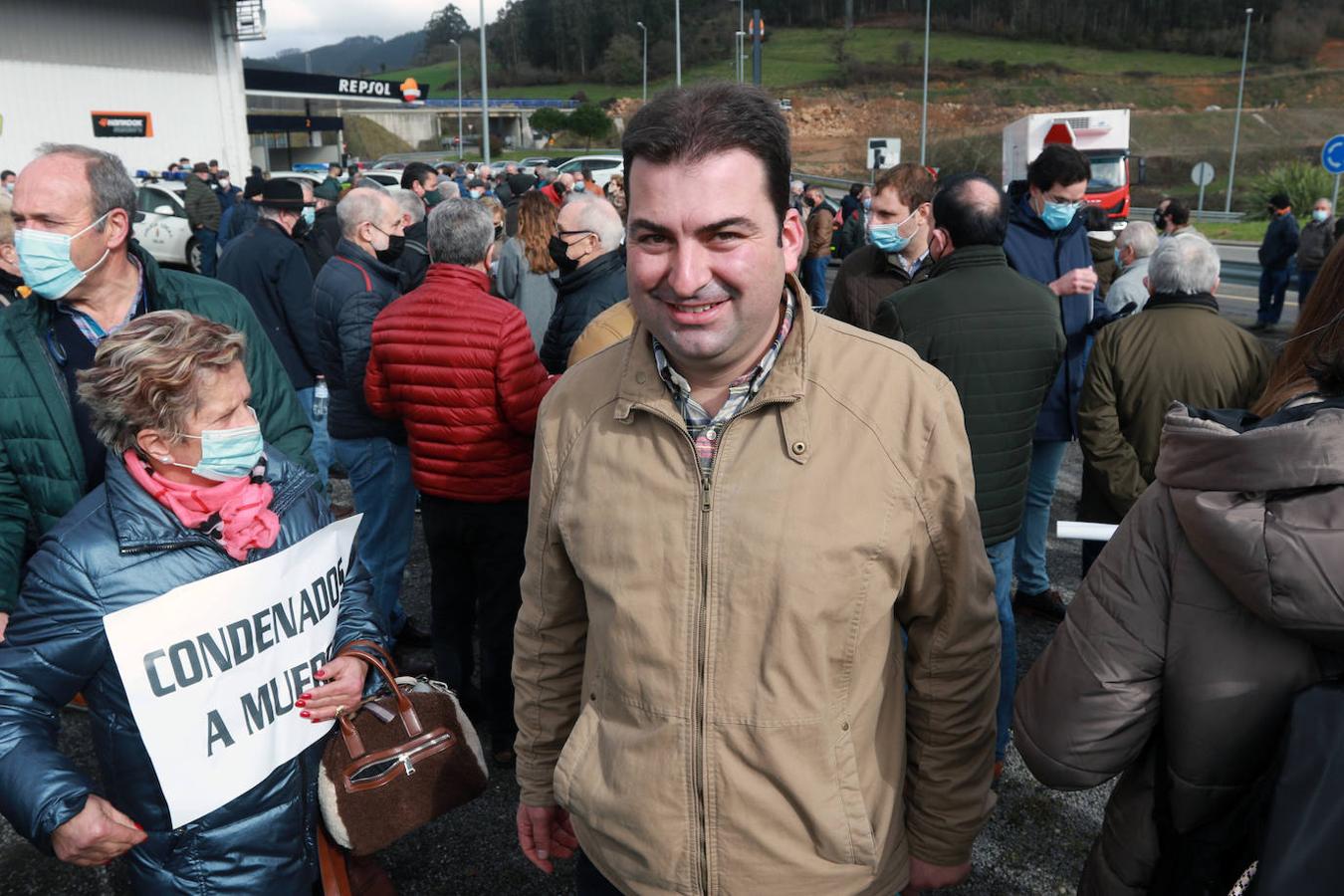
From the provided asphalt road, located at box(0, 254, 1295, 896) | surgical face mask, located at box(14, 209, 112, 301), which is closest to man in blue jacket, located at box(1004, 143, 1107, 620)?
asphalt road, located at box(0, 254, 1295, 896)

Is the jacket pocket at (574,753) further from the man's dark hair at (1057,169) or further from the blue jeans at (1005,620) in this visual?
the man's dark hair at (1057,169)

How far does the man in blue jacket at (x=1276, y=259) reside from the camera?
12.6 metres

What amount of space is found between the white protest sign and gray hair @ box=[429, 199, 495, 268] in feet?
5.32

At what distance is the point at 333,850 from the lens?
234 centimetres

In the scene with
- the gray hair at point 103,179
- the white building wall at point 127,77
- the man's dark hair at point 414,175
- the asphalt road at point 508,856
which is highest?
the white building wall at point 127,77

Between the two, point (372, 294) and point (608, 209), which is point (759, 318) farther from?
point (372, 294)

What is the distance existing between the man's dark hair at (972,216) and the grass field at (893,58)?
77.7m

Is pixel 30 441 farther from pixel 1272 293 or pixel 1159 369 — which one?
pixel 1272 293

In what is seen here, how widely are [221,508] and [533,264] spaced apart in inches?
127

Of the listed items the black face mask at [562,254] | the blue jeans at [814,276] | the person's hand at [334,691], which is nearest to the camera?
the person's hand at [334,691]

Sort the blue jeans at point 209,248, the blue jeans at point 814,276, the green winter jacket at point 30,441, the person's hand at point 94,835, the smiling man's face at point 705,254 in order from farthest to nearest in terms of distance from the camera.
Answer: the blue jeans at point 814,276 < the blue jeans at point 209,248 < the green winter jacket at point 30,441 < the person's hand at point 94,835 < the smiling man's face at point 705,254

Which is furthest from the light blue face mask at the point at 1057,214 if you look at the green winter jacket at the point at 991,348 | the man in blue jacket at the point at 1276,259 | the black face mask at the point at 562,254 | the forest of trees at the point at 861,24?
the forest of trees at the point at 861,24

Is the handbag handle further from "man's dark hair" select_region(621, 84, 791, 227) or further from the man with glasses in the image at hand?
the man with glasses

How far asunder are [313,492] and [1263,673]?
207 centimetres
